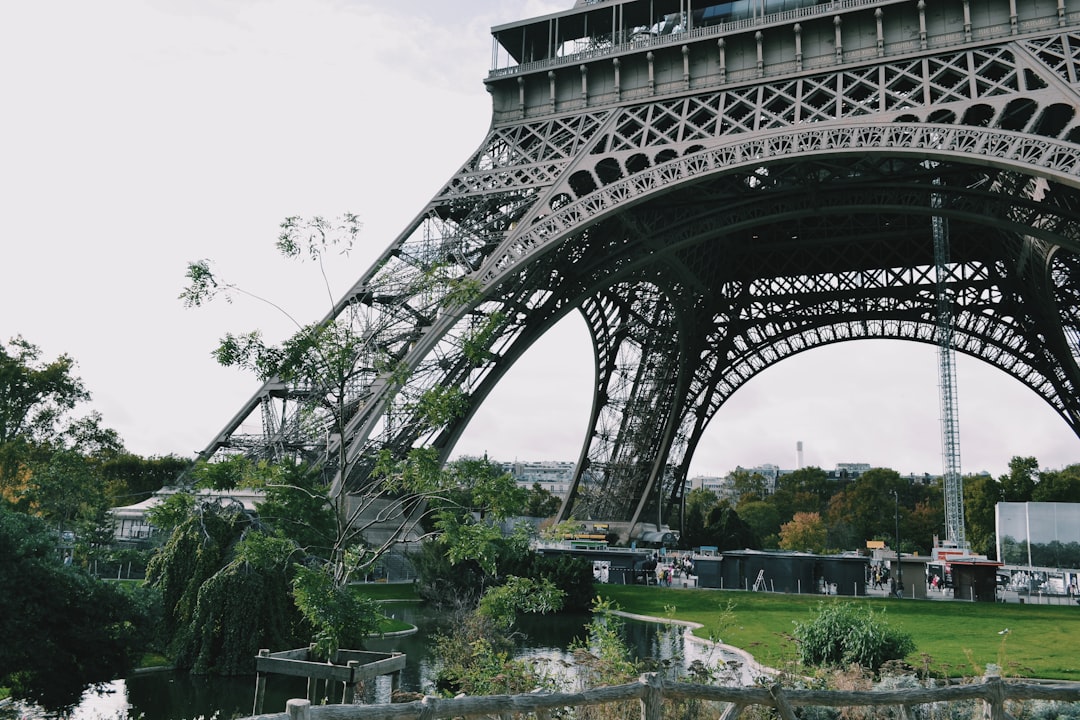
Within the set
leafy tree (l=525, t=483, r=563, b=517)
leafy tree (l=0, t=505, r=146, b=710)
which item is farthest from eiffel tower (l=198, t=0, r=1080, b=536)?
leafy tree (l=525, t=483, r=563, b=517)

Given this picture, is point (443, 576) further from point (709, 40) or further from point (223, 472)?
point (709, 40)

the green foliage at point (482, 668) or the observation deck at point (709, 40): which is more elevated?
the observation deck at point (709, 40)

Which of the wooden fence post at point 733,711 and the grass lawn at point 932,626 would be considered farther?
the grass lawn at point 932,626

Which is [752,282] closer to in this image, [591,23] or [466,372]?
[591,23]

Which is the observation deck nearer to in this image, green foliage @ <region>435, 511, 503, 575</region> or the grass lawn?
the grass lawn

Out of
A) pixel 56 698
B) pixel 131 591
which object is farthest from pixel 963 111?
pixel 56 698

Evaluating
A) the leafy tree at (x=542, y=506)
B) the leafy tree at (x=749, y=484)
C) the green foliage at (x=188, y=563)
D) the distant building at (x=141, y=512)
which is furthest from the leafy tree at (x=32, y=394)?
the leafy tree at (x=749, y=484)

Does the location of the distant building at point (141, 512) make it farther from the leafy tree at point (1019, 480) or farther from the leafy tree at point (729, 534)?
the leafy tree at point (1019, 480)

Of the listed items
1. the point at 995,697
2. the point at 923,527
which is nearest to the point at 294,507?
the point at 995,697
